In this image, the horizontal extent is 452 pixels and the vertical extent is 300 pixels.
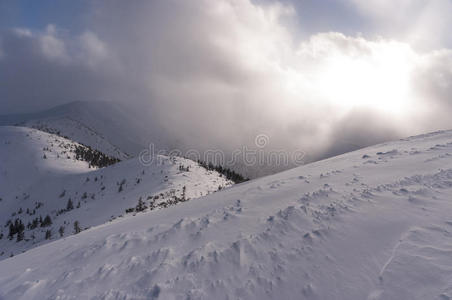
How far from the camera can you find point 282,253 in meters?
5.35

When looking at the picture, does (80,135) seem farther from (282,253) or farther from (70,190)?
(282,253)

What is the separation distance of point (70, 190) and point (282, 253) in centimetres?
4091

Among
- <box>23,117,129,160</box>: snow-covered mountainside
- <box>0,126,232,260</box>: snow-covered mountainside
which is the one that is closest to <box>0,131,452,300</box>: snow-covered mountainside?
<box>0,126,232,260</box>: snow-covered mountainside

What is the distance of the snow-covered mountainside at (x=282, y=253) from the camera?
4344 millimetres

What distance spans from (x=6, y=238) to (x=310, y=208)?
106ft

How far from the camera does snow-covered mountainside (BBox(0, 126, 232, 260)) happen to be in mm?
23188

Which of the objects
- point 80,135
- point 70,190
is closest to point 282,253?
point 70,190

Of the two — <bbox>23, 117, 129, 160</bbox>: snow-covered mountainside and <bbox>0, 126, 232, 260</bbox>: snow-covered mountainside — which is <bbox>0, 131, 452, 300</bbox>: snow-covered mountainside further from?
<bbox>23, 117, 129, 160</bbox>: snow-covered mountainside

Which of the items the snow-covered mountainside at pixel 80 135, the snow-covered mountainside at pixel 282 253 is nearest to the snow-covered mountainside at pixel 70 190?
the snow-covered mountainside at pixel 282 253

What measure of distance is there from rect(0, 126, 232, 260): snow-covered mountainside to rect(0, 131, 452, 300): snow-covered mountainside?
14234 mm

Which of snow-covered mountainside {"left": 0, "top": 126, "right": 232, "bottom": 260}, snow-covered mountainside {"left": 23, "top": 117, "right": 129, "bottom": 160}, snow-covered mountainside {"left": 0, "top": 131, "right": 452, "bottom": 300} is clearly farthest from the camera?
snow-covered mountainside {"left": 23, "top": 117, "right": 129, "bottom": 160}

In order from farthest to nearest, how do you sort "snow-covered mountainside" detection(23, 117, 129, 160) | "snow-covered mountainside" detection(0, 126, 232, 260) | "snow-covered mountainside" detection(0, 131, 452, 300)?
1. "snow-covered mountainside" detection(23, 117, 129, 160)
2. "snow-covered mountainside" detection(0, 126, 232, 260)
3. "snow-covered mountainside" detection(0, 131, 452, 300)

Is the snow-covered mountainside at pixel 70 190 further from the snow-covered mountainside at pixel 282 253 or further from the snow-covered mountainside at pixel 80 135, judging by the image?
the snow-covered mountainside at pixel 80 135

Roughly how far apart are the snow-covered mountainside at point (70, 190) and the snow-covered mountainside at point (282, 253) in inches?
560
